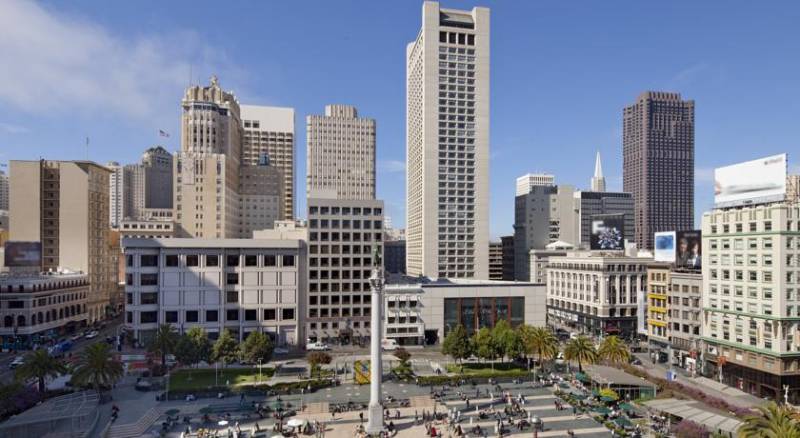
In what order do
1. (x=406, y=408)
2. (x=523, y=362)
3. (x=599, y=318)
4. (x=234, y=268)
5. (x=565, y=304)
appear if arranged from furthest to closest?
(x=565, y=304) → (x=599, y=318) → (x=234, y=268) → (x=523, y=362) → (x=406, y=408)

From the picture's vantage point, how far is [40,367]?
66438 millimetres

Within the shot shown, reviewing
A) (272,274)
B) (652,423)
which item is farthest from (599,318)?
(272,274)

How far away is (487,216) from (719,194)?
269ft

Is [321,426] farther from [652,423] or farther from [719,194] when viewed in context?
[719,194]

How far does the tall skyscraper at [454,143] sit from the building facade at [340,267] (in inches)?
1704

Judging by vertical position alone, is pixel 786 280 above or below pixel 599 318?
above

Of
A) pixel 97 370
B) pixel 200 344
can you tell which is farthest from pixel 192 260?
pixel 97 370

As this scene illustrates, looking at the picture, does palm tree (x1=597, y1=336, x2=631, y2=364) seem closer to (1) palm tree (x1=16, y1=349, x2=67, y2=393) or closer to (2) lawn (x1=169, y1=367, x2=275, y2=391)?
(2) lawn (x1=169, y1=367, x2=275, y2=391)

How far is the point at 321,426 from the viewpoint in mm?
59594

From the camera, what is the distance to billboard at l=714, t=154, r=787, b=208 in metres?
74.0

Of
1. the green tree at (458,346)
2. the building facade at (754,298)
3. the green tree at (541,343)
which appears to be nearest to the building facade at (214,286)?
the green tree at (458,346)

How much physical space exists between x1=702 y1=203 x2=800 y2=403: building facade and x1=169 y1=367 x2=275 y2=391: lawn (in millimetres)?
75078

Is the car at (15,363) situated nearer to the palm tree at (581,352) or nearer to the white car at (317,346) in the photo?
the white car at (317,346)

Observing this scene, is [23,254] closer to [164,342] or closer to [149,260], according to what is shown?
[149,260]
